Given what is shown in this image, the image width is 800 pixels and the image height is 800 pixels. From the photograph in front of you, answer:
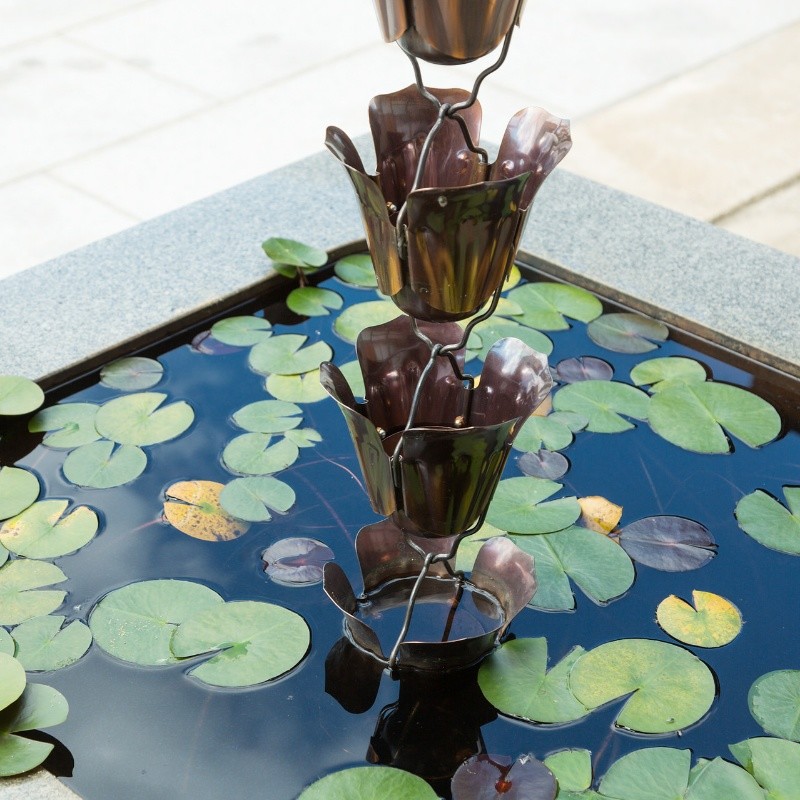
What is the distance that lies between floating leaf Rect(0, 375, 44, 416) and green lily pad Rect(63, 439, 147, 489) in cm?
8

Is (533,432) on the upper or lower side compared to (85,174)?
upper

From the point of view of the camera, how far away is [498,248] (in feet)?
2.71

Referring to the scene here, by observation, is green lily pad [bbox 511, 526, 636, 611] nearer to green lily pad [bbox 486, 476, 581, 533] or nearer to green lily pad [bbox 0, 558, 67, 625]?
green lily pad [bbox 486, 476, 581, 533]

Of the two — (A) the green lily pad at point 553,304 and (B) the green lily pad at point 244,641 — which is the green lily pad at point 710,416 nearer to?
(A) the green lily pad at point 553,304

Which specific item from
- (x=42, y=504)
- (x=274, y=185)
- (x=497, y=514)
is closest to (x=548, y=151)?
(x=497, y=514)

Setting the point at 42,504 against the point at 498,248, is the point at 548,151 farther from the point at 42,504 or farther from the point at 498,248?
the point at 42,504

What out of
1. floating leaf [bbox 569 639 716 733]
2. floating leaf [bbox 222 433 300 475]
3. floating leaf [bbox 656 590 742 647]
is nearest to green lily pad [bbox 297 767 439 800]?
floating leaf [bbox 569 639 716 733]

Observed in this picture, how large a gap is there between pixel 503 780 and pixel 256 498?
1.39 feet

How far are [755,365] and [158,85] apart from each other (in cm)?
179

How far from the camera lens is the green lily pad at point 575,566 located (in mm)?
1061

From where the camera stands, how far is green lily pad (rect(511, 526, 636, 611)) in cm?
106

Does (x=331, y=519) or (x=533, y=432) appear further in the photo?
(x=533, y=432)

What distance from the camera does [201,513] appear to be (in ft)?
3.78

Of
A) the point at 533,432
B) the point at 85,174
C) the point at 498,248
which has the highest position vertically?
the point at 498,248
